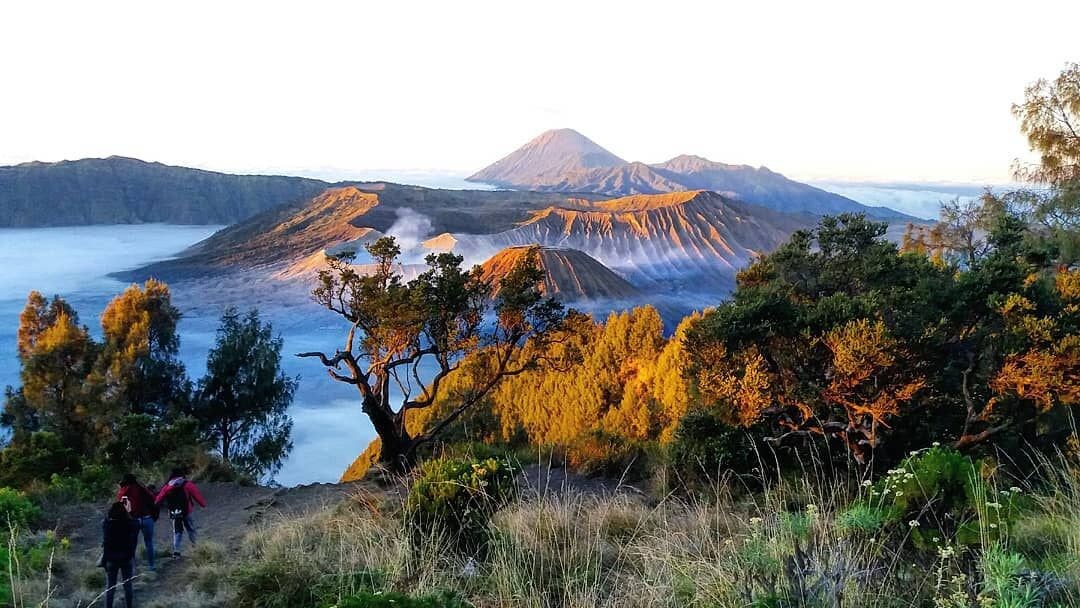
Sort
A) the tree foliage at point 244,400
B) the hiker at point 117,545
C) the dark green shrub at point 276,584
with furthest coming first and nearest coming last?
the tree foliage at point 244,400 → the hiker at point 117,545 → the dark green shrub at point 276,584

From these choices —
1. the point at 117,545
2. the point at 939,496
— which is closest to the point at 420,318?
the point at 117,545

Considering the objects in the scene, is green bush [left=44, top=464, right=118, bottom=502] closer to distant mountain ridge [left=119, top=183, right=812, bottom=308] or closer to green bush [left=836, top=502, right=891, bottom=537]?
green bush [left=836, top=502, right=891, bottom=537]

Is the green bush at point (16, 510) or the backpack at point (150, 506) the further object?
the green bush at point (16, 510)

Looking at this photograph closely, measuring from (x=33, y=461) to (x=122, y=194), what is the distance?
13553cm

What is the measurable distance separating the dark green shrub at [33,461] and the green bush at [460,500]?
10.2 meters

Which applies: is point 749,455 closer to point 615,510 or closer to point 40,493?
point 615,510

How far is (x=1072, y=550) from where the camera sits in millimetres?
2348

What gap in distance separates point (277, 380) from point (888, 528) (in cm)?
1966

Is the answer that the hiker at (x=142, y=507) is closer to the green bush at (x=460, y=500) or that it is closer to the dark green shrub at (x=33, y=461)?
the green bush at (x=460, y=500)

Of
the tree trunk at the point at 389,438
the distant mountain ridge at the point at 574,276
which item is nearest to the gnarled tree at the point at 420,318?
the tree trunk at the point at 389,438

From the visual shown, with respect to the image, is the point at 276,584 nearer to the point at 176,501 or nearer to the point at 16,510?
the point at 176,501

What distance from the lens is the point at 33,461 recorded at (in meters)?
12.1

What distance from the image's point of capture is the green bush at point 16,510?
287 inches

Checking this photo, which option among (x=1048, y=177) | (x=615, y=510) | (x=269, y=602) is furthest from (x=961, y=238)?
(x=269, y=602)
